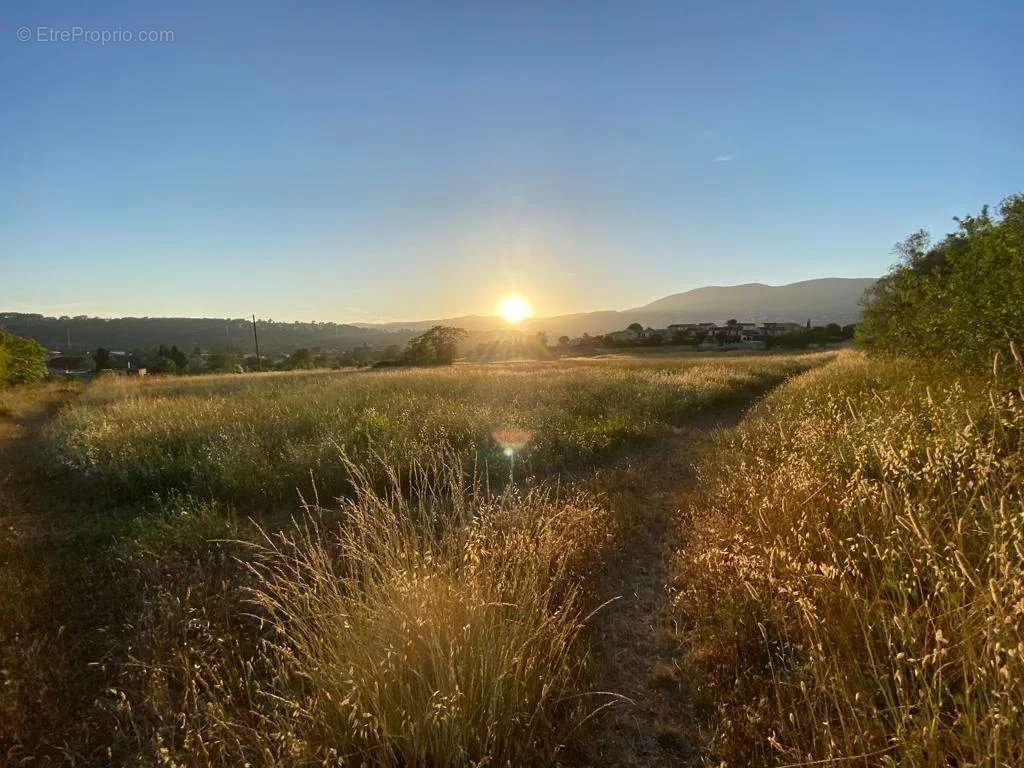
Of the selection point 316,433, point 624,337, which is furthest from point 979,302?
point 624,337

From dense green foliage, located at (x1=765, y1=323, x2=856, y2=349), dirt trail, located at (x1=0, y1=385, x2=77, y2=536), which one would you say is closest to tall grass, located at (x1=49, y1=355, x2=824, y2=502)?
dirt trail, located at (x1=0, y1=385, x2=77, y2=536)

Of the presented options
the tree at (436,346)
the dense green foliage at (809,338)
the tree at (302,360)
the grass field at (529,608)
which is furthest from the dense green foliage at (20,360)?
the dense green foliage at (809,338)

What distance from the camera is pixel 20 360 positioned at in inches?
1521

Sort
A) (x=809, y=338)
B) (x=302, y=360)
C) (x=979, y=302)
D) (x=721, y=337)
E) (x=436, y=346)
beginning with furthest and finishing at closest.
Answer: (x=721, y=337)
(x=809, y=338)
(x=302, y=360)
(x=436, y=346)
(x=979, y=302)

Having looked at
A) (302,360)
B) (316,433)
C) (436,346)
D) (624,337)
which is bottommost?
(316,433)

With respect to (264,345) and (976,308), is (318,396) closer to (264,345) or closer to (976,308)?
(976,308)

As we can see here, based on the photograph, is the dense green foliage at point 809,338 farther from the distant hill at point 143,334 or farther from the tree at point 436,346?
the distant hill at point 143,334

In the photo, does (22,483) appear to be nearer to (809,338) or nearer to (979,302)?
(979,302)

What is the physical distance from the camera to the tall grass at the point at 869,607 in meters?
2.32

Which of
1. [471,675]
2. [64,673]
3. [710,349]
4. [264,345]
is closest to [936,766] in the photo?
[471,675]

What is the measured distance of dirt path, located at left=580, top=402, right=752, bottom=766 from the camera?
10.3 feet

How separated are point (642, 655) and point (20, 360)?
5214cm

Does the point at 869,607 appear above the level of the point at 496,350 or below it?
below

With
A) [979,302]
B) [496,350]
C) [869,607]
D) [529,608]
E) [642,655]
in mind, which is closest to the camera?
[869,607]
